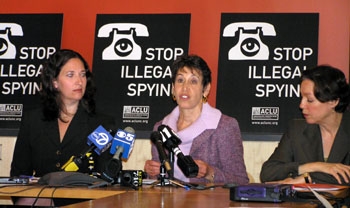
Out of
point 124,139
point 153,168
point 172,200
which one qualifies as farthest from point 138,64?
point 172,200

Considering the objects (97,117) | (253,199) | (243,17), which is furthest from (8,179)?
(243,17)

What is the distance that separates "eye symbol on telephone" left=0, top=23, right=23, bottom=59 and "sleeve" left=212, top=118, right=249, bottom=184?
206 centimetres

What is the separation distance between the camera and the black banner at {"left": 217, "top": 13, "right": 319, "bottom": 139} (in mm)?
4703

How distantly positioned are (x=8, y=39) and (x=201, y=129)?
2.04m

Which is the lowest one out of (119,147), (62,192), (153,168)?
(62,192)

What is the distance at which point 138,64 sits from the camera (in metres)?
4.99

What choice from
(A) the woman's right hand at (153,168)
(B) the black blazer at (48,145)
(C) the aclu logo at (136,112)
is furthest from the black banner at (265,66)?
(A) the woman's right hand at (153,168)

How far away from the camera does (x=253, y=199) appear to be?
2.43m

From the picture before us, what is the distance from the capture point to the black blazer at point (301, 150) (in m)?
3.72

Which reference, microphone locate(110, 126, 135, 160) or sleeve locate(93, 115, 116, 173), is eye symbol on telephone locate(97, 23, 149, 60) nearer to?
sleeve locate(93, 115, 116, 173)

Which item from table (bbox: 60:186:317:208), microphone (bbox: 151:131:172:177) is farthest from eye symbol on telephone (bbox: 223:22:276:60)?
table (bbox: 60:186:317:208)

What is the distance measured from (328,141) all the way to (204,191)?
1.22 meters

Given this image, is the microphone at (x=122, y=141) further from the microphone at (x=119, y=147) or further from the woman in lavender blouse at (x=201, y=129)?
the woman in lavender blouse at (x=201, y=129)

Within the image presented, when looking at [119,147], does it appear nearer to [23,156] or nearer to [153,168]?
[153,168]
